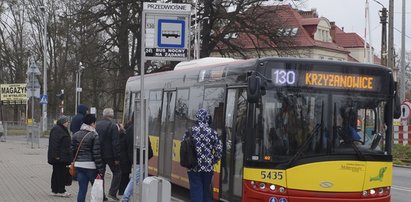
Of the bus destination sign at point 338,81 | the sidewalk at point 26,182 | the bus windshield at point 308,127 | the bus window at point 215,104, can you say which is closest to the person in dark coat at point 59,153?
the sidewalk at point 26,182

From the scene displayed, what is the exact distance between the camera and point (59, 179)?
13.2m

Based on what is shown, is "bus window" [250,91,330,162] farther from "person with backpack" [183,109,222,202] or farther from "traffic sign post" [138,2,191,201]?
"traffic sign post" [138,2,191,201]

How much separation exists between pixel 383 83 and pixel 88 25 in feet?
94.1

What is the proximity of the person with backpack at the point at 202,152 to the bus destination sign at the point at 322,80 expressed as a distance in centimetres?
120

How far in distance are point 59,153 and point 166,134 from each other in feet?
9.13

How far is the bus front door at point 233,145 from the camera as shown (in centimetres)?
1050

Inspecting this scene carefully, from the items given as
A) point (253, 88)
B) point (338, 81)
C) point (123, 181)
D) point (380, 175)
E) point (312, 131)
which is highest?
point (338, 81)

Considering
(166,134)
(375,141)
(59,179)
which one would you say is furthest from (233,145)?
(166,134)

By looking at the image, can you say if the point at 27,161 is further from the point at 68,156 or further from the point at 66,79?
the point at 66,79

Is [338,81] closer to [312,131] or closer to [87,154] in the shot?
[312,131]

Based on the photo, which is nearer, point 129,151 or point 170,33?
point 170,33

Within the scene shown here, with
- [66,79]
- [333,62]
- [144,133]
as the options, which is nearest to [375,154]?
[333,62]

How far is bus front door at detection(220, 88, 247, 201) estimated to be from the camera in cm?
1050

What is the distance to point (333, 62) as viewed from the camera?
33.6ft
